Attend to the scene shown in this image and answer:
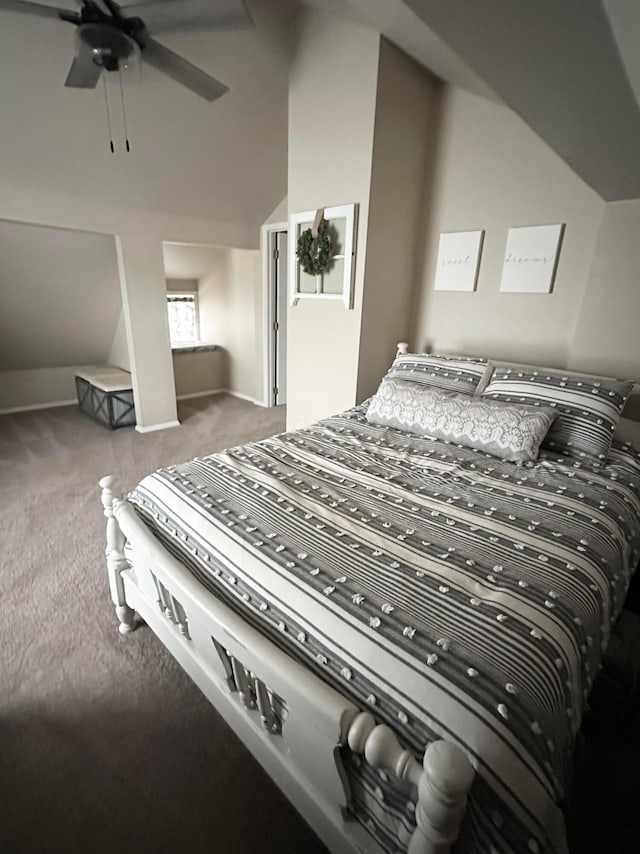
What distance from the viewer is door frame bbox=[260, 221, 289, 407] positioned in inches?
168

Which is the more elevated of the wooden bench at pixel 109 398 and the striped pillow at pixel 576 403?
the striped pillow at pixel 576 403

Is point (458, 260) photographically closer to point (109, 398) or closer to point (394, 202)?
point (394, 202)

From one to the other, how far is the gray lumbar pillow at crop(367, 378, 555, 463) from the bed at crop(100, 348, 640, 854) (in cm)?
11

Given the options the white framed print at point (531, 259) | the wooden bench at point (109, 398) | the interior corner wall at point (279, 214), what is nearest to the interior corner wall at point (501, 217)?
the white framed print at point (531, 259)

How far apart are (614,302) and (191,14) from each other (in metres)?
2.27

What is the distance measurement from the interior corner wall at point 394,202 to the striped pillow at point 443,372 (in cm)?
36

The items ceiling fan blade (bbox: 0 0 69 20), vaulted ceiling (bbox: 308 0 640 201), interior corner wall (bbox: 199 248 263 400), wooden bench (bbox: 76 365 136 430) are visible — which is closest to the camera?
vaulted ceiling (bbox: 308 0 640 201)

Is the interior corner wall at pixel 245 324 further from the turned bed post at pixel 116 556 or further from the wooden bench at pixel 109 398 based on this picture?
the turned bed post at pixel 116 556

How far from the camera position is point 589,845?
3.68 ft

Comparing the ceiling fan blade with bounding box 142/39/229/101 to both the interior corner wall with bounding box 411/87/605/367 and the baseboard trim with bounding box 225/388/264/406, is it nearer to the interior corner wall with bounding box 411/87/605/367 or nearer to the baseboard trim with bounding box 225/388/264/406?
the interior corner wall with bounding box 411/87/605/367

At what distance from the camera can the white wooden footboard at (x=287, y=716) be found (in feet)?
→ 2.15

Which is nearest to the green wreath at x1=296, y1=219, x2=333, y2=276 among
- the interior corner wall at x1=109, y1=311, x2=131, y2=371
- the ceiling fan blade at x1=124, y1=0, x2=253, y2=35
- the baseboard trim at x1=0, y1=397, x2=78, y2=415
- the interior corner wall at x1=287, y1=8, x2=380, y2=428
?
the interior corner wall at x1=287, y1=8, x2=380, y2=428

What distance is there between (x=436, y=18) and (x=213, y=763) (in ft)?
6.70

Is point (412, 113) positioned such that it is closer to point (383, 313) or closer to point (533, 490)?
point (383, 313)
